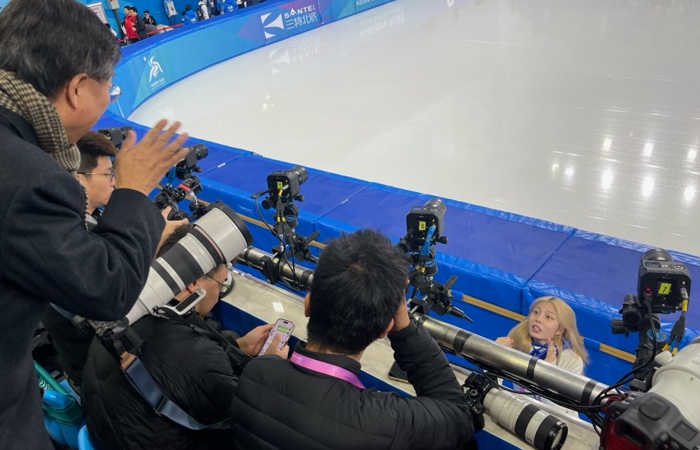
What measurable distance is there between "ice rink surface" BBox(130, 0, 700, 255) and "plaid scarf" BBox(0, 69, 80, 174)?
320 centimetres

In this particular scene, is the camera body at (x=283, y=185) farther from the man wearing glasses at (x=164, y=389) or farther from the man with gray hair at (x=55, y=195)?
the man with gray hair at (x=55, y=195)

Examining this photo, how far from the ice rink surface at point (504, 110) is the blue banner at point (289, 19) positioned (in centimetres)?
35

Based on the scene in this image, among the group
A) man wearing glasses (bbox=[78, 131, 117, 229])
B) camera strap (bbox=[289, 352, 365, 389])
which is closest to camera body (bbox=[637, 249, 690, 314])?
camera strap (bbox=[289, 352, 365, 389])

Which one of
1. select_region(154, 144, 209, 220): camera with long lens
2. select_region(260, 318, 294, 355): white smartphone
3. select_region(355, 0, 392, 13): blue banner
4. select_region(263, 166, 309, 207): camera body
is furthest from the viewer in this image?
select_region(355, 0, 392, 13): blue banner

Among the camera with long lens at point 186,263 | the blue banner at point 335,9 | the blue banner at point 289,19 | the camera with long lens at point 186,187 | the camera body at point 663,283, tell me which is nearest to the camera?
the camera body at point 663,283

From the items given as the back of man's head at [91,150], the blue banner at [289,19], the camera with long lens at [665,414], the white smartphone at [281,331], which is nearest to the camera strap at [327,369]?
the camera with long lens at [665,414]

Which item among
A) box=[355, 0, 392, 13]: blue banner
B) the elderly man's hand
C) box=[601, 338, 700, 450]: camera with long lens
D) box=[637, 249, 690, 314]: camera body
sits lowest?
box=[637, 249, 690, 314]: camera body

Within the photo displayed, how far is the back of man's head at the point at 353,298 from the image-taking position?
3.26 feet

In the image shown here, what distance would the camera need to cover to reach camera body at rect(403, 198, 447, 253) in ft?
5.35

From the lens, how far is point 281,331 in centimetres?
163

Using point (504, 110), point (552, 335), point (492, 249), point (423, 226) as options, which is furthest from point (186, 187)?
point (504, 110)

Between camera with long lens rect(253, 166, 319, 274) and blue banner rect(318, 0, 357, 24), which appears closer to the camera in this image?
camera with long lens rect(253, 166, 319, 274)

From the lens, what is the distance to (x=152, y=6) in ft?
37.9

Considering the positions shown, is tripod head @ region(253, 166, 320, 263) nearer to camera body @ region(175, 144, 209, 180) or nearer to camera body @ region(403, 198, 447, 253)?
camera body @ region(403, 198, 447, 253)
